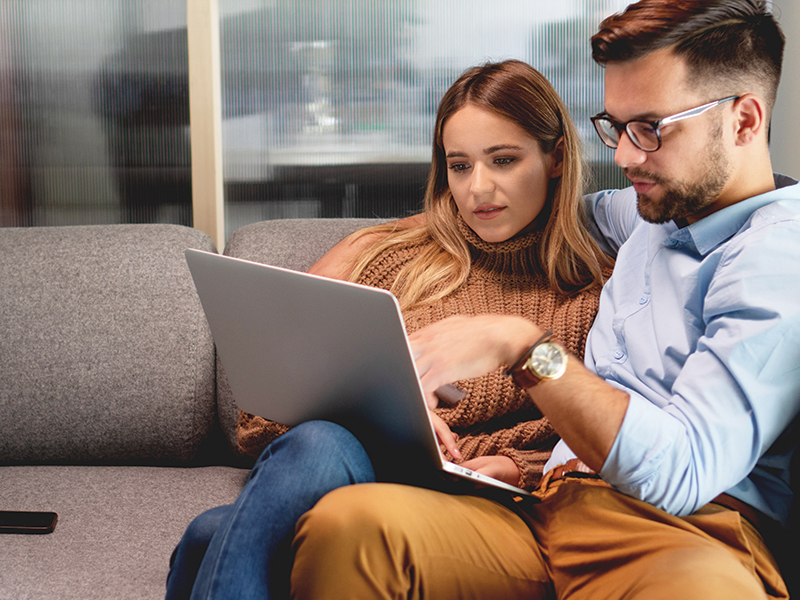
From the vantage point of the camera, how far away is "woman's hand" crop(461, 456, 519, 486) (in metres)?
1.09

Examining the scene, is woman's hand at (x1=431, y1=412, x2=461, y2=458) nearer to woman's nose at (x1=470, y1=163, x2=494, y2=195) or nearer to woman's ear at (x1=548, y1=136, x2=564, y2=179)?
woman's nose at (x1=470, y1=163, x2=494, y2=195)

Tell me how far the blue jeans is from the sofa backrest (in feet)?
1.87

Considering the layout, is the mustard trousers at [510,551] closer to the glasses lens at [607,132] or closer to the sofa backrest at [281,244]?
the glasses lens at [607,132]

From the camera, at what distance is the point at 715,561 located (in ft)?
2.10

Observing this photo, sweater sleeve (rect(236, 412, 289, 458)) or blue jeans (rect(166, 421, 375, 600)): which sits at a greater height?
blue jeans (rect(166, 421, 375, 600))

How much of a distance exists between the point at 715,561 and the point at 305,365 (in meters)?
0.50

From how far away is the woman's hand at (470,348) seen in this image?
76 cm

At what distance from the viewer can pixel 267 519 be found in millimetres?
759

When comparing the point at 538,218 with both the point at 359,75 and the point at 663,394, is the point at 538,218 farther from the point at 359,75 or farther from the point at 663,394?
the point at 359,75

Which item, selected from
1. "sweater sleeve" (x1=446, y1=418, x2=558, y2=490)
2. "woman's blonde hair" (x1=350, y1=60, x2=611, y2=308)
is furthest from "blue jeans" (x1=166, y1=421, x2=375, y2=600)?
"woman's blonde hair" (x1=350, y1=60, x2=611, y2=308)

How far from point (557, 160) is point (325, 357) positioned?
75 centimetres

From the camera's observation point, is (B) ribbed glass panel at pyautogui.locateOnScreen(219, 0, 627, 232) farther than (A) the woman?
Yes

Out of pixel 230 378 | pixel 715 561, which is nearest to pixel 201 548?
pixel 230 378

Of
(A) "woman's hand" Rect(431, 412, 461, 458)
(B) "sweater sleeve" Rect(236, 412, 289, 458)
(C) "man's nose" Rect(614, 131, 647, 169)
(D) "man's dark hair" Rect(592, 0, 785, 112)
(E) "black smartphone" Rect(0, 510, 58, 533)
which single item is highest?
(D) "man's dark hair" Rect(592, 0, 785, 112)
